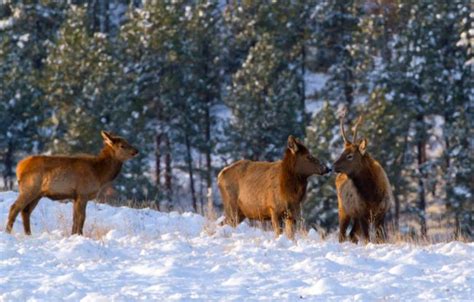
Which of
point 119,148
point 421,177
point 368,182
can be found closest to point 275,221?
point 368,182

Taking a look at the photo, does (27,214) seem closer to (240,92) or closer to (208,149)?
(240,92)

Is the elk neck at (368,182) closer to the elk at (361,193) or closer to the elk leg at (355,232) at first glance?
the elk at (361,193)

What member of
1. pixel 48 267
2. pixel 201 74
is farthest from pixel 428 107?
pixel 48 267

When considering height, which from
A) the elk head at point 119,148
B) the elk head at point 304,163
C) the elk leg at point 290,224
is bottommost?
the elk leg at point 290,224

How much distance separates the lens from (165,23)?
46281 mm

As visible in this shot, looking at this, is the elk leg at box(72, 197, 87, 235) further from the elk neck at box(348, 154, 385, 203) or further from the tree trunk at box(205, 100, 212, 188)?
the tree trunk at box(205, 100, 212, 188)

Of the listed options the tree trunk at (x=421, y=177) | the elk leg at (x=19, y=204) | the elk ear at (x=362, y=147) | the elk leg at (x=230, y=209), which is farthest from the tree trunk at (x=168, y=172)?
the elk leg at (x=19, y=204)

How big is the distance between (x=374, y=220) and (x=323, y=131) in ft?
85.9

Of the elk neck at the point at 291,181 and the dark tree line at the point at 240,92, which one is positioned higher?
the dark tree line at the point at 240,92

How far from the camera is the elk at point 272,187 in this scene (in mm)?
13086

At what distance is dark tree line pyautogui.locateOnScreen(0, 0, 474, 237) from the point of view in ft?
133

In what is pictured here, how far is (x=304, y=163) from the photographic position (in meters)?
13.3

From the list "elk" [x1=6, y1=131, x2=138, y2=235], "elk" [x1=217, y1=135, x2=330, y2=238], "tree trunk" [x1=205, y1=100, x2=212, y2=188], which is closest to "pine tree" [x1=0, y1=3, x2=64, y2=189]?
"tree trunk" [x1=205, y1=100, x2=212, y2=188]

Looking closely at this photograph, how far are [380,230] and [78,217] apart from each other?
411 centimetres
